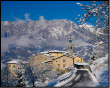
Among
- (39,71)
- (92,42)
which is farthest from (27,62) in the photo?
(92,42)

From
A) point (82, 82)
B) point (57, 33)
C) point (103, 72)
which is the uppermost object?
point (57, 33)

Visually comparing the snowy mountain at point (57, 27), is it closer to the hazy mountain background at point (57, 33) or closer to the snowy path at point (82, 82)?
the hazy mountain background at point (57, 33)

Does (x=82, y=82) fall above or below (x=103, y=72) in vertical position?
below

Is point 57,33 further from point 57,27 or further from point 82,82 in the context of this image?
point 82,82

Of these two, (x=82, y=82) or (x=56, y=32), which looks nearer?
(x=82, y=82)

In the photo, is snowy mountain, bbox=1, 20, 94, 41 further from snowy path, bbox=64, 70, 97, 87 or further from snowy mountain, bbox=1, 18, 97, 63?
snowy path, bbox=64, 70, 97, 87

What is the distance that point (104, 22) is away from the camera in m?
3.81

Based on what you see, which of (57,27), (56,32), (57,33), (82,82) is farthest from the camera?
(57,33)

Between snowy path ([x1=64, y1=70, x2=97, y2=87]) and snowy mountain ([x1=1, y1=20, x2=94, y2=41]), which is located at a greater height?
snowy mountain ([x1=1, y1=20, x2=94, y2=41])

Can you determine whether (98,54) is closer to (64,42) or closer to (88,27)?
(88,27)

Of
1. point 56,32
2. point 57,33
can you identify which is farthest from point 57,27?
point 57,33

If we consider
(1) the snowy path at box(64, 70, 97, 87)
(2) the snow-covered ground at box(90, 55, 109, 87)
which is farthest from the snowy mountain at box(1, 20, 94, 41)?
(1) the snowy path at box(64, 70, 97, 87)

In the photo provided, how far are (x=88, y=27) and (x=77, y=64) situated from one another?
8.42 metres

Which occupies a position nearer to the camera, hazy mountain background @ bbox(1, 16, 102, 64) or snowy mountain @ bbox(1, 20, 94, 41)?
hazy mountain background @ bbox(1, 16, 102, 64)
